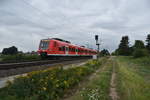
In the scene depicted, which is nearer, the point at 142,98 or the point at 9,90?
the point at 9,90

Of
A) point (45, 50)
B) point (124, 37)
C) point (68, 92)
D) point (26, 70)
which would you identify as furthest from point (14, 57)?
point (124, 37)

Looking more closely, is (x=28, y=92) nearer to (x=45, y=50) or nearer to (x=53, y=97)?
(x=53, y=97)

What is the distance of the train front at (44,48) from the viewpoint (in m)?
19.5

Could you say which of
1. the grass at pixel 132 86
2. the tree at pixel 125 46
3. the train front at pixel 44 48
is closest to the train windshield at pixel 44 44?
the train front at pixel 44 48

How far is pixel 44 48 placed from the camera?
1988 centimetres

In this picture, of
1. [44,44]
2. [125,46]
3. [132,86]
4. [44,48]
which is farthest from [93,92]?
[125,46]

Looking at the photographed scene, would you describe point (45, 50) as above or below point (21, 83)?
above

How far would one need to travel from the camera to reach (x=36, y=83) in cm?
526

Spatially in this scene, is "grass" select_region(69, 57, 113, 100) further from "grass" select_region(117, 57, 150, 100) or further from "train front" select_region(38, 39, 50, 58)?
"train front" select_region(38, 39, 50, 58)

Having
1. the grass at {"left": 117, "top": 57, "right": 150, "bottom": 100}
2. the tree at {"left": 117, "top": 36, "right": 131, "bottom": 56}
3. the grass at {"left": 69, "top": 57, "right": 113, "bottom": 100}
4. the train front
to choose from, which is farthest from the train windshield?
the tree at {"left": 117, "top": 36, "right": 131, "bottom": 56}

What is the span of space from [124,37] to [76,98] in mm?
101202

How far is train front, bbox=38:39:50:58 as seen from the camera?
19484 millimetres

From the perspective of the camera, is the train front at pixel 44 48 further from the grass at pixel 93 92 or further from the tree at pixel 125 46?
the tree at pixel 125 46

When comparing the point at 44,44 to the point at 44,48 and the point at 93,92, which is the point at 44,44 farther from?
the point at 93,92
